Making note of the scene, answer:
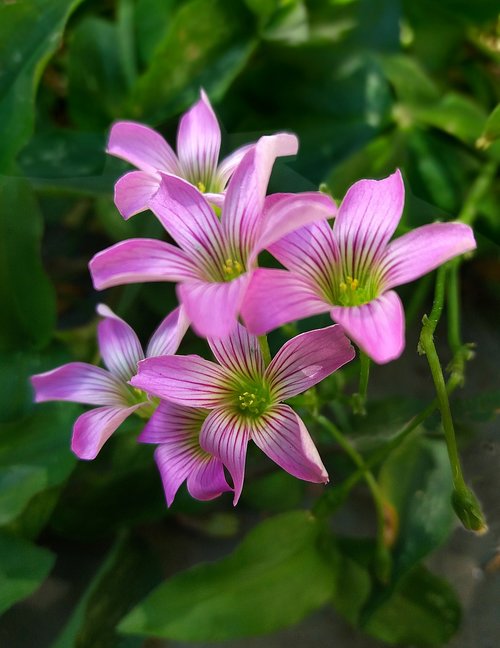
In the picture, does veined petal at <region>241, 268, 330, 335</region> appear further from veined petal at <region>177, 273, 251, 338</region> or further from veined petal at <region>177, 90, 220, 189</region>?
veined petal at <region>177, 90, 220, 189</region>

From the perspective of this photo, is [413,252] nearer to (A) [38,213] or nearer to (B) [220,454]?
(B) [220,454]

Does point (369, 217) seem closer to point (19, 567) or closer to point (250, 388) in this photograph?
point (250, 388)

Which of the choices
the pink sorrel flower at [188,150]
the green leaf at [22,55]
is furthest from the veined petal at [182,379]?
the green leaf at [22,55]

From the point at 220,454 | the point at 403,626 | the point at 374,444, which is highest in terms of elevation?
the point at 220,454

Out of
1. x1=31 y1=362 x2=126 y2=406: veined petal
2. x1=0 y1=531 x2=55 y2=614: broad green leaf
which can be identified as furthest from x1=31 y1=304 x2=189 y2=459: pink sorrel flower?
x1=0 y1=531 x2=55 y2=614: broad green leaf

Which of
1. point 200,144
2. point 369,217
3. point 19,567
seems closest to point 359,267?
point 369,217

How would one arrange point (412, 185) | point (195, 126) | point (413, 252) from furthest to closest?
point (412, 185) < point (195, 126) < point (413, 252)

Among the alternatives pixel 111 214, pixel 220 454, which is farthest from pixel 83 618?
pixel 111 214
